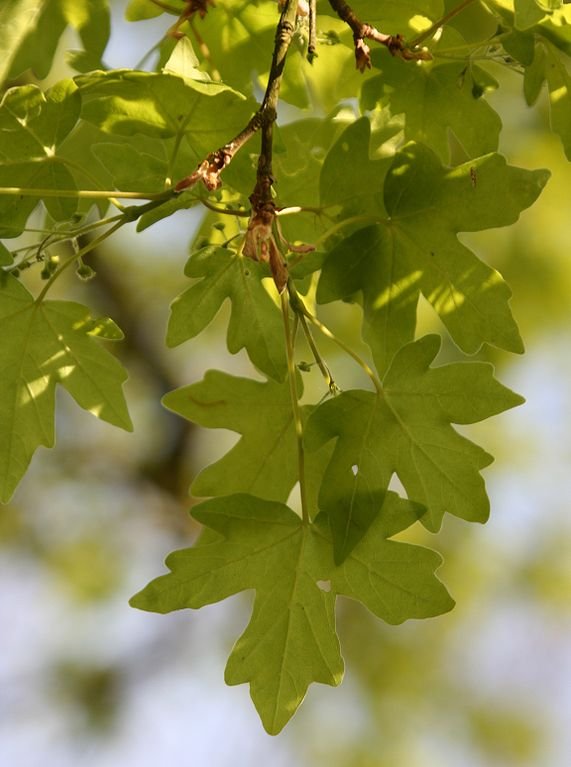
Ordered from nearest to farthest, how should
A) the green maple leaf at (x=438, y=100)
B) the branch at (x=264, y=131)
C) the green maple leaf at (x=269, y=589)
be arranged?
the branch at (x=264, y=131) < the green maple leaf at (x=269, y=589) < the green maple leaf at (x=438, y=100)

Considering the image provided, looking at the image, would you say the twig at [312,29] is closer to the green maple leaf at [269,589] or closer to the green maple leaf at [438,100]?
the green maple leaf at [438,100]

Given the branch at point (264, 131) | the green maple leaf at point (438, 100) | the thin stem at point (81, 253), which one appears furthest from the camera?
the green maple leaf at point (438, 100)

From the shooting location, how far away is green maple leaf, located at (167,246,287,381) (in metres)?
1.35

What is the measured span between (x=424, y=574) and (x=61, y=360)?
0.60 metres

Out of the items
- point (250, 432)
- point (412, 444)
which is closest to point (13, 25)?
point (250, 432)

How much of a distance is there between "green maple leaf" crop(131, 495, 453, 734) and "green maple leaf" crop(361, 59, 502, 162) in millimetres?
626

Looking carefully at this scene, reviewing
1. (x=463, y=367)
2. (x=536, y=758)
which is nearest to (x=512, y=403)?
(x=463, y=367)

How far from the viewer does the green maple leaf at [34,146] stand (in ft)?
4.25

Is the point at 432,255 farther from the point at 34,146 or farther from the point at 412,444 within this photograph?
the point at 34,146

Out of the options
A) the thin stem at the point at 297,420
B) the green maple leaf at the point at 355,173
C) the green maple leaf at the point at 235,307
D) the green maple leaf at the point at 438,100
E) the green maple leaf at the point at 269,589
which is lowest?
the green maple leaf at the point at 269,589

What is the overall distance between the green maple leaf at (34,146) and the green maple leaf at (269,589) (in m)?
0.47

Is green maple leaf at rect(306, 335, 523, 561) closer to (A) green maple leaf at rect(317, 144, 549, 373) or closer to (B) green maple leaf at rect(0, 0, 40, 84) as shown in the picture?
(A) green maple leaf at rect(317, 144, 549, 373)

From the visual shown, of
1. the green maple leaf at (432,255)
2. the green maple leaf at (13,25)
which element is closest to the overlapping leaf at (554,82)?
the green maple leaf at (432,255)

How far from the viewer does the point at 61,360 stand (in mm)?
1467
